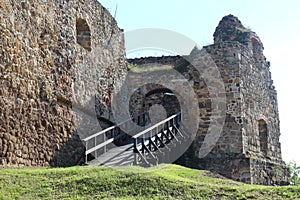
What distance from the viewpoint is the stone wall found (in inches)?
330

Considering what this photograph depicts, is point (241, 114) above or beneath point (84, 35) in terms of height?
beneath

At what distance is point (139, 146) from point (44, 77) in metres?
2.72

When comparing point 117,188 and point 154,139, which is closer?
point 117,188

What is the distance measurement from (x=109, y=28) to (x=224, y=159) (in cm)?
493

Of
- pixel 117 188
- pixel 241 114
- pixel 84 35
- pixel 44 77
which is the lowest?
pixel 117 188

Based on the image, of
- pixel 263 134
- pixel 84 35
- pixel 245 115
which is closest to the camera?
pixel 84 35

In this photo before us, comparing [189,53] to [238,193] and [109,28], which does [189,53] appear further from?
[238,193]

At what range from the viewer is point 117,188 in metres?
6.84

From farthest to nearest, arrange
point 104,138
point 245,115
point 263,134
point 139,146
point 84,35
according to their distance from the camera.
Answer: point 263,134 < point 245,115 < point 84,35 < point 104,138 < point 139,146

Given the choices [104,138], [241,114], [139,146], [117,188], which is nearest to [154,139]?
[139,146]

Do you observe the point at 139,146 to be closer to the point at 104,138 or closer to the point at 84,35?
the point at 104,138

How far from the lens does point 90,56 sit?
480 inches

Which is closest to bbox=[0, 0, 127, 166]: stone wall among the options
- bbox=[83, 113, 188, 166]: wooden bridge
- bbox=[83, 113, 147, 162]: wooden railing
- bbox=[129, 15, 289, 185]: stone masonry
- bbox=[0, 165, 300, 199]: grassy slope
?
bbox=[83, 113, 147, 162]: wooden railing

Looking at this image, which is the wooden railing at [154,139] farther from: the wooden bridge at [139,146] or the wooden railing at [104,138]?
the wooden railing at [104,138]
